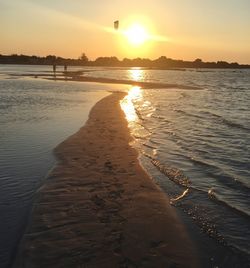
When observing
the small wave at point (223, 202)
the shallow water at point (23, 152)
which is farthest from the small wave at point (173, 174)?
the shallow water at point (23, 152)

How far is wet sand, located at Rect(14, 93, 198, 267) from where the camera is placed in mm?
5723

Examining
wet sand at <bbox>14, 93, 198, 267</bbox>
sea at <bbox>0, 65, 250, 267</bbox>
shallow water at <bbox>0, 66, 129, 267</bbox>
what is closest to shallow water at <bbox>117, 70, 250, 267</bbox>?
sea at <bbox>0, 65, 250, 267</bbox>

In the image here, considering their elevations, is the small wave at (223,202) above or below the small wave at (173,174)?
above

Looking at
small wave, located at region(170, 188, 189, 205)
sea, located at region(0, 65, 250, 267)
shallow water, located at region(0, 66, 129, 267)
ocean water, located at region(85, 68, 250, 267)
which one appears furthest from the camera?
small wave, located at region(170, 188, 189, 205)

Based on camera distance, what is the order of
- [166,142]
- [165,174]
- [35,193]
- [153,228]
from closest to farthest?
[153,228] < [35,193] < [165,174] < [166,142]

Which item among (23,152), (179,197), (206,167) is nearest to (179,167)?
(206,167)

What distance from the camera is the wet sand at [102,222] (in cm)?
572

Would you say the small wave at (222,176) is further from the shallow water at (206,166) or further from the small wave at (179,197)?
the small wave at (179,197)

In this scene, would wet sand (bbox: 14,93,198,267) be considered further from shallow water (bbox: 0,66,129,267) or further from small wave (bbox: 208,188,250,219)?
small wave (bbox: 208,188,250,219)

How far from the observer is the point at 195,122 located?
789 inches

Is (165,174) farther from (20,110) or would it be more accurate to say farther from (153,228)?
(20,110)

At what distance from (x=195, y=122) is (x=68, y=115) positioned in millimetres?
6532

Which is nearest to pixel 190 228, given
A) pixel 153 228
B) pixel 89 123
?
pixel 153 228

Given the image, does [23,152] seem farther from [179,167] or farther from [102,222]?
[102,222]
